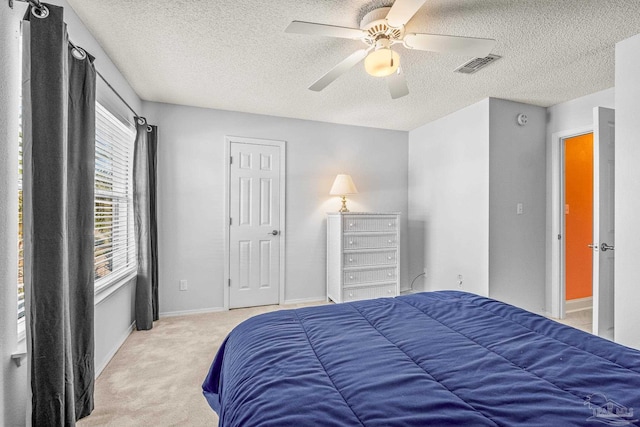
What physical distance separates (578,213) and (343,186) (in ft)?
9.74

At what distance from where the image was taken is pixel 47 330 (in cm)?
140

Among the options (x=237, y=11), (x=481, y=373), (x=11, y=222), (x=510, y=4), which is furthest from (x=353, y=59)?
(x=11, y=222)

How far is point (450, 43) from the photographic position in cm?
175

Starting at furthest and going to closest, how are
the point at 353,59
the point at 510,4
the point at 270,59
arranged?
the point at 270,59, the point at 353,59, the point at 510,4

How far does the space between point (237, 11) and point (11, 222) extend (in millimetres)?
1589

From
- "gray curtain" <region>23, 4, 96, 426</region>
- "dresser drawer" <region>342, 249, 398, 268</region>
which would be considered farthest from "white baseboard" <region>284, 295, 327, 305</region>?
"gray curtain" <region>23, 4, 96, 426</region>

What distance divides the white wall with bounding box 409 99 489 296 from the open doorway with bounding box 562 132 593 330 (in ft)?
4.42

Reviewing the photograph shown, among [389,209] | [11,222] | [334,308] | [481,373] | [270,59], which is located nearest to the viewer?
[481,373]

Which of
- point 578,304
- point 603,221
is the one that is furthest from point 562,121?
point 578,304

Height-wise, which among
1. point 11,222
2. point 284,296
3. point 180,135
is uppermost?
point 180,135

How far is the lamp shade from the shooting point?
12.5 ft

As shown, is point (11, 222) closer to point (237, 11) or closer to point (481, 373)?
point (237, 11)

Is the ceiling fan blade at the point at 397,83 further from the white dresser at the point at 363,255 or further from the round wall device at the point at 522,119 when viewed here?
the round wall device at the point at 522,119

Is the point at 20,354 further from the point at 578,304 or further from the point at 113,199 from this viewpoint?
the point at 578,304
